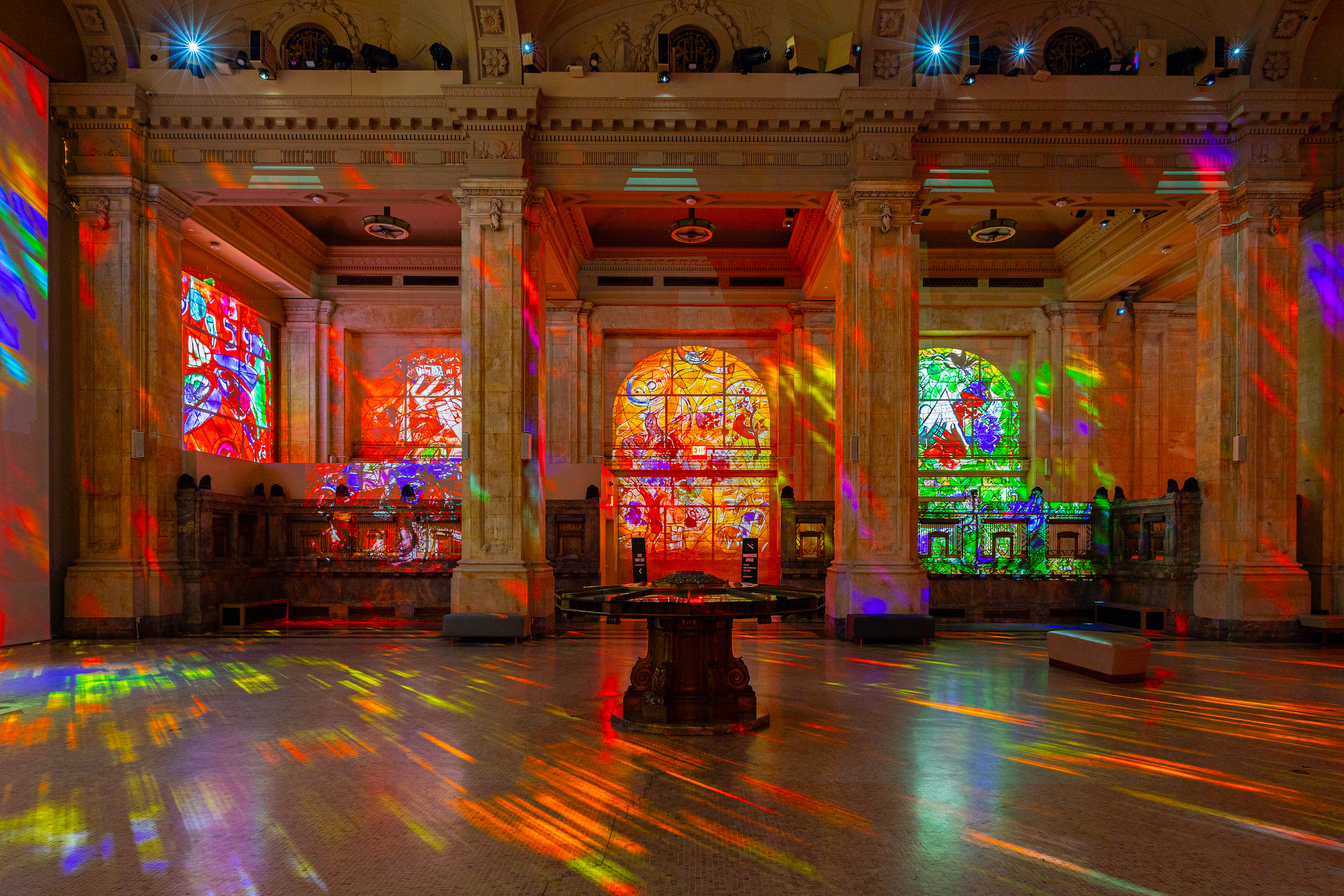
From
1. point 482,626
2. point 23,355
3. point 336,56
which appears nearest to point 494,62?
point 336,56

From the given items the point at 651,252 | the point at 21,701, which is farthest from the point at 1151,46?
the point at 21,701

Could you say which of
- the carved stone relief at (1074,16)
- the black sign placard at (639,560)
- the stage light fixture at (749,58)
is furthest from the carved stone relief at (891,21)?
the black sign placard at (639,560)

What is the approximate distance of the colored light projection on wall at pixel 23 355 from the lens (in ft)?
34.5


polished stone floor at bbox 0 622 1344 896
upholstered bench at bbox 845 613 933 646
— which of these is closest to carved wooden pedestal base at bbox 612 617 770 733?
polished stone floor at bbox 0 622 1344 896

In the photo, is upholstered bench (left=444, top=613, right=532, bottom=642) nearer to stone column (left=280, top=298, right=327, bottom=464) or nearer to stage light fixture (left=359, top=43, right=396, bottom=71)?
stage light fixture (left=359, top=43, right=396, bottom=71)

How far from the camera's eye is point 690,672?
6.41 meters

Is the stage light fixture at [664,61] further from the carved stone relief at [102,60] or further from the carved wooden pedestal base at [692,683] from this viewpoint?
the carved wooden pedestal base at [692,683]

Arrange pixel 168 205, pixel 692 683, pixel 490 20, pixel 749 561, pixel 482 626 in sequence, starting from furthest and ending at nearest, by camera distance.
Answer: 1. pixel 749 561
2. pixel 168 205
3. pixel 490 20
4. pixel 482 626
5. pixel 692 683

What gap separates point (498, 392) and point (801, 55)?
6242mm

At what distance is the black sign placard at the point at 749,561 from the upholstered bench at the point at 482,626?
20.2 feet

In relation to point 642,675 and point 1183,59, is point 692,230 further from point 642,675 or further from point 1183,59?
point 642,675

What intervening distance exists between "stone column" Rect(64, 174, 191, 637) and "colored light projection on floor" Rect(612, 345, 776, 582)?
9722 mm

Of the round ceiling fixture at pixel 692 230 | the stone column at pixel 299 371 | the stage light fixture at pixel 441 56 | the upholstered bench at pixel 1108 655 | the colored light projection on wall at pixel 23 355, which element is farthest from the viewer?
the stone column at pixel 299 371

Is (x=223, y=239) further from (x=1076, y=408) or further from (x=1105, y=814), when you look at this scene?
(x=1076, y=408)
